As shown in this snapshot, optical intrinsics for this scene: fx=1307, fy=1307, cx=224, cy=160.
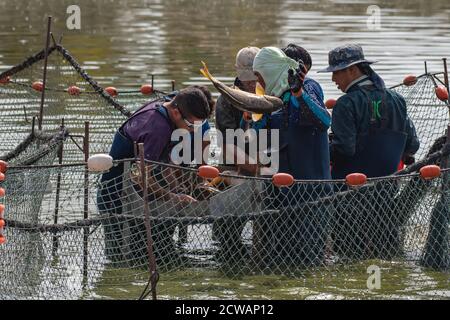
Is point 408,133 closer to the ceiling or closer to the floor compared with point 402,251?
closer to the ceiling

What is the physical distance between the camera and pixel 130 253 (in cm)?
898

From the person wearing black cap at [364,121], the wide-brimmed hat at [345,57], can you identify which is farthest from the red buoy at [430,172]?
the wide-brimmed hat at [345,57]

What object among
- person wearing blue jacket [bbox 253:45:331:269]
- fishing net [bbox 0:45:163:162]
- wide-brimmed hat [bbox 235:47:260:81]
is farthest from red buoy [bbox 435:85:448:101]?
fishing net [bbox 0:45:163:162]

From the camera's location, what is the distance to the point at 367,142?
9820 millimetres

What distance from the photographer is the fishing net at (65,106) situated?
12133 mm

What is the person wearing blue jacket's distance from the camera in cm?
914

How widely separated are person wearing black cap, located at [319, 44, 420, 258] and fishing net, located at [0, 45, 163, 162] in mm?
2580

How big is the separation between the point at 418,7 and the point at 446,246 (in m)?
23.2

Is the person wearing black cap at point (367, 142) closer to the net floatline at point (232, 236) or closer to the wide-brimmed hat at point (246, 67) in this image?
the net floatline at point (232, 236)

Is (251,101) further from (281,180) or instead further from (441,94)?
(441,94)

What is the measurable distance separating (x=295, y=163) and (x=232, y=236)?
0.70 metres

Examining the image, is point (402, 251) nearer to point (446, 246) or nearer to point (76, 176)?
point (446, 246)

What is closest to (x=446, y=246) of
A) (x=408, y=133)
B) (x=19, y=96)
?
(x=408, y=133)

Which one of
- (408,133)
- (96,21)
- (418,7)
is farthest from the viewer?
(418,7)
